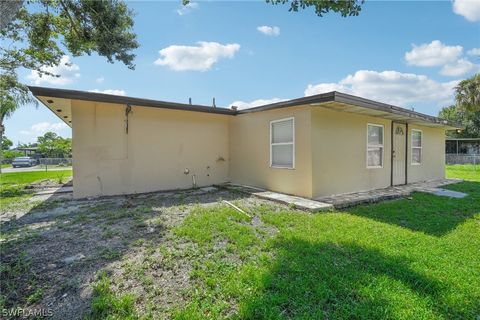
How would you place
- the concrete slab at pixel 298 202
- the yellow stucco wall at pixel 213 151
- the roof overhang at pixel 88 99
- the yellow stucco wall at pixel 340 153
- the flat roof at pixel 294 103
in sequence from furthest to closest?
the yellow stucco wall at pixel 213 151
the yellow stucco wall at pixel 340 153
the roof overhang at pixel 88 99
the flat roof at pixel 294 103
the concrete slab at pixel 298 202

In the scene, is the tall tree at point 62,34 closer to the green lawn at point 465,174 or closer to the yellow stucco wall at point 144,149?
the yellow stucco wall at point 144,149

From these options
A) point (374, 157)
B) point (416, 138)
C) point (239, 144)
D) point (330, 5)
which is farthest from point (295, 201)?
point (416, 138)

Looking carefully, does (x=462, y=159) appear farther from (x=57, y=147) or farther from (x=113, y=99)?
(x=57, y=147)

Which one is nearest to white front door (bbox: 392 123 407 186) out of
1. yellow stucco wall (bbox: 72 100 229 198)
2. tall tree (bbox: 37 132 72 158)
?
yellow stucco wall (bbox: 72 100 229 198)

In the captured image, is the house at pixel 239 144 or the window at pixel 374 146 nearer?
the house at pixel 239 144

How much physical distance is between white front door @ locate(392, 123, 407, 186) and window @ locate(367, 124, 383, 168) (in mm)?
812

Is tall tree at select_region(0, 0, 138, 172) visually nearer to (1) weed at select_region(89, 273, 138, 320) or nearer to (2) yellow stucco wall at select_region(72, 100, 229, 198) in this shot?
(2) yellow stucco wall at select_region(72, 100, 229, 198)

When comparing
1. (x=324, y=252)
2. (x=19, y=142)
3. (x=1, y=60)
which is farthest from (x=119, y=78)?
(x=19, y=142)

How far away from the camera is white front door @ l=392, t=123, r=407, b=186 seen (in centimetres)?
860

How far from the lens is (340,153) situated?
6.84 m

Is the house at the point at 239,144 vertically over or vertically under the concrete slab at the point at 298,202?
over

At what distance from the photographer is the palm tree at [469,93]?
16.3 meters

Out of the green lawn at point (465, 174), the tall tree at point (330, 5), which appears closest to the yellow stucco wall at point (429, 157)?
the green lawn at point (465, 174)

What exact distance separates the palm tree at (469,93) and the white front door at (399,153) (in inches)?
474
